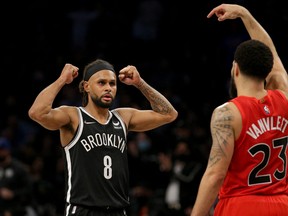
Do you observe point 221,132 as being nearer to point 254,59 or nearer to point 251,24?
point 254,59

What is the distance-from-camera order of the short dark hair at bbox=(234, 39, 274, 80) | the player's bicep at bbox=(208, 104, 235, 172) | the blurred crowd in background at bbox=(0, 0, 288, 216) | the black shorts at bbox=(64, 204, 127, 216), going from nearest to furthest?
1. the player's bicep at bbox=(208, 104, 235, 172)
2. the short dark hair at bbox=(234, 39, 274, 80)
3. the black shorts at bbox=(64, 204, 127, 216)
4. the blurred crowd in background at bbox=(0, 0, 288, 216)

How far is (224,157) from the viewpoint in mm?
5152

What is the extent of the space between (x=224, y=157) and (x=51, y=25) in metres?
11.1

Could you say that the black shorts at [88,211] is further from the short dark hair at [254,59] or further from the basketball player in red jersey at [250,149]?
the short dark hair at [254,59]

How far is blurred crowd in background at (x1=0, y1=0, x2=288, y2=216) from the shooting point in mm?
11500

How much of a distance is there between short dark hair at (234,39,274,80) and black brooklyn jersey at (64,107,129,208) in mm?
1778

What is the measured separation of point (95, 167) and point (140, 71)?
812cm

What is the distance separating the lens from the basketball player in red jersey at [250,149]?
17.0 feet

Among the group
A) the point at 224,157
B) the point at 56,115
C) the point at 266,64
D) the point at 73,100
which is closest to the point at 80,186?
the point at 56,115

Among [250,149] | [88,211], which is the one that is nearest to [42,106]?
[88,211]

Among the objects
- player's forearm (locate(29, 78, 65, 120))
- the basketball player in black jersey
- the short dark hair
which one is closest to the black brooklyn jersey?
the basketball player in black jersey

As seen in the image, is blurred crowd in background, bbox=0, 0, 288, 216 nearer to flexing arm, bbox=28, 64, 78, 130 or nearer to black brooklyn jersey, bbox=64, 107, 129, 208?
black brooklyn jersey, bbox=64, 107, 129, 208

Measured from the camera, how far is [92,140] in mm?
6555

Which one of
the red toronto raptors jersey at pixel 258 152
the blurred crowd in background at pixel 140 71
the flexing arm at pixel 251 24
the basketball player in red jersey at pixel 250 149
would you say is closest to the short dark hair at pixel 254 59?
the basketball player in red jersey at pixel 250 149
